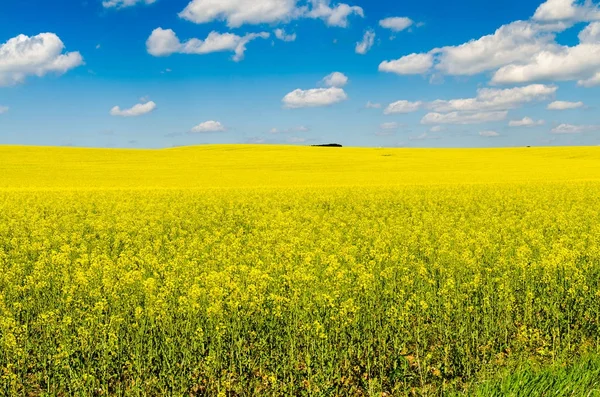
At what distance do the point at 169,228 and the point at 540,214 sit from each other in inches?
500

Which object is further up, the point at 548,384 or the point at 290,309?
the point at 290,309

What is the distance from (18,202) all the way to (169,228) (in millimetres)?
9737

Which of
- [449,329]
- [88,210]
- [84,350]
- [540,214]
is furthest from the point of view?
[88,210]

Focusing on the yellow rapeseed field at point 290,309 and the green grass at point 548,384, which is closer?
the green grass at point 548,384

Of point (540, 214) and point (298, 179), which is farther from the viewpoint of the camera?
point (298, 179)

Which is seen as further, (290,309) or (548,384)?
(290,309)

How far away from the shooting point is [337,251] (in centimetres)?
1252

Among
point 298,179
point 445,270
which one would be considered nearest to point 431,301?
point 445,270

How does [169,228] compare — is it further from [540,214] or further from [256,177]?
[256,177]

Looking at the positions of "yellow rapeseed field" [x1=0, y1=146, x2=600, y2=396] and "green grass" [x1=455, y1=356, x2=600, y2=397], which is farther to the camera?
"yellow rapeseed field" [x1=0, y1=146, x2=600, y2=396]

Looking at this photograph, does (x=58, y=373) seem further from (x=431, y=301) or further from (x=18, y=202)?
(x=18, y=202)

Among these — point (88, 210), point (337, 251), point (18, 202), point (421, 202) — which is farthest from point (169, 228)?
point (421, 202)

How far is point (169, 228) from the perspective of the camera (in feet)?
57.9

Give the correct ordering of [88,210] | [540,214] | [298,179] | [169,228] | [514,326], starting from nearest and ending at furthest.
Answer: [514,326] < [169,228] < [540,214] < [88,210] < [298,179]
